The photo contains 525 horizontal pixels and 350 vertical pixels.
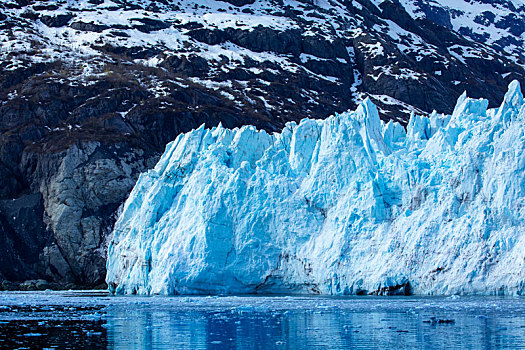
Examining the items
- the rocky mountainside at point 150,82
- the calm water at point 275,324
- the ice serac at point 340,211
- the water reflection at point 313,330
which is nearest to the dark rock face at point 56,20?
the rocky mountainside at point 150,82

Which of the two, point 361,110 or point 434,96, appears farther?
point 434,96

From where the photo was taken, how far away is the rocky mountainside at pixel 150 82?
72.2 meters

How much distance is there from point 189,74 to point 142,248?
6594 cm

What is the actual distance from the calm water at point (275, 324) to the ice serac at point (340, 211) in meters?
3.00

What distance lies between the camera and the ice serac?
39906 millimetres

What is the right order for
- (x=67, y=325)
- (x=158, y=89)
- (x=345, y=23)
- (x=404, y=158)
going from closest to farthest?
(x=67, y=325)
(x=404, y=158)
(x=158, y=89)
(x=345, y=23)

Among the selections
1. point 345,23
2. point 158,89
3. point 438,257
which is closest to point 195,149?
point 438,257

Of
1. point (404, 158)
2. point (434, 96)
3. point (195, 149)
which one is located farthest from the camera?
point (434, 96)

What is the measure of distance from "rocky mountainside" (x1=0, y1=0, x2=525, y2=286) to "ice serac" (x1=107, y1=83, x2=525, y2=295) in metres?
21.9

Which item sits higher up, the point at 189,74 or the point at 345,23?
the point at 345,23

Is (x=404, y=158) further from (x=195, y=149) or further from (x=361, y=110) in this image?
(x=195, y=149)

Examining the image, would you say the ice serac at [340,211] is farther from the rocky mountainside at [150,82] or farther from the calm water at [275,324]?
the rocky mountainside at [150,82]

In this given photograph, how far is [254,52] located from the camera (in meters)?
125

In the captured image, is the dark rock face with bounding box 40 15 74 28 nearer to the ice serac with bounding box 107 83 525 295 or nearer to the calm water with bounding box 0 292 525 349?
the ice serac with bounding box 107 83 525 295
